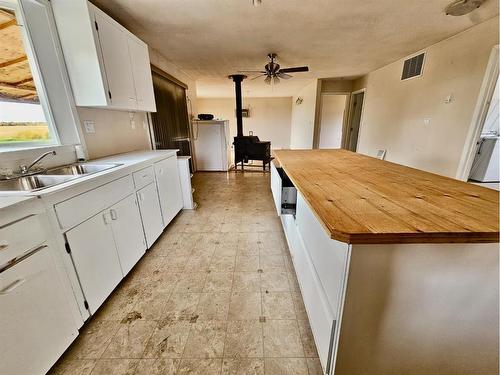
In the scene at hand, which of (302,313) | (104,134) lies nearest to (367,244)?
(302,313)

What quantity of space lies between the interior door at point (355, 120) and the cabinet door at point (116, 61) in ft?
18.0

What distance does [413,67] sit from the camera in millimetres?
3316

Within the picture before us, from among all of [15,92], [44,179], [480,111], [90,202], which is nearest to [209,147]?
[15,92]

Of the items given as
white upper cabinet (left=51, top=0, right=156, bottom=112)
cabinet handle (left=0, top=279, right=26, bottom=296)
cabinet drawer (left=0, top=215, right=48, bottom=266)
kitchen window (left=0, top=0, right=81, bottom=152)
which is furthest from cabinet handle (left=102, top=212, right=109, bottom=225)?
white upper cabinet (left=51, top=0, right=156, bottom=112)

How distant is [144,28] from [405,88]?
165 inches

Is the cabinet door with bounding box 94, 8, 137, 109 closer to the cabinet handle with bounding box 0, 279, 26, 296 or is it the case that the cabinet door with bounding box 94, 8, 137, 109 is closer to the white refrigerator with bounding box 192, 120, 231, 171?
the cabinet handle with bounding box 0, 279, 26, 296

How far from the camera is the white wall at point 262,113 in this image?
828cm

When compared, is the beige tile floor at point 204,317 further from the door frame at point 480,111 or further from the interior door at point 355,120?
the interior door at point 355,120

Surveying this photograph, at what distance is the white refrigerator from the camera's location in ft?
16.2

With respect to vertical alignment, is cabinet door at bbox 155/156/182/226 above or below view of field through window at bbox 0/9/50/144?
below

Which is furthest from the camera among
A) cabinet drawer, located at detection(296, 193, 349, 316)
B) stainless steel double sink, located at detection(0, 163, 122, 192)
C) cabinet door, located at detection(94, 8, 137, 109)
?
cabinet door, located at detection(94, 8, 137, 109)

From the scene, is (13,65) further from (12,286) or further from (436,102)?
(436,102)

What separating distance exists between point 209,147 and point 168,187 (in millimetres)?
2951

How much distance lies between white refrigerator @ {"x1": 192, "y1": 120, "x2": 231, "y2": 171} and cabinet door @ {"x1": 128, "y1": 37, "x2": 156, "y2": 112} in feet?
8.19
